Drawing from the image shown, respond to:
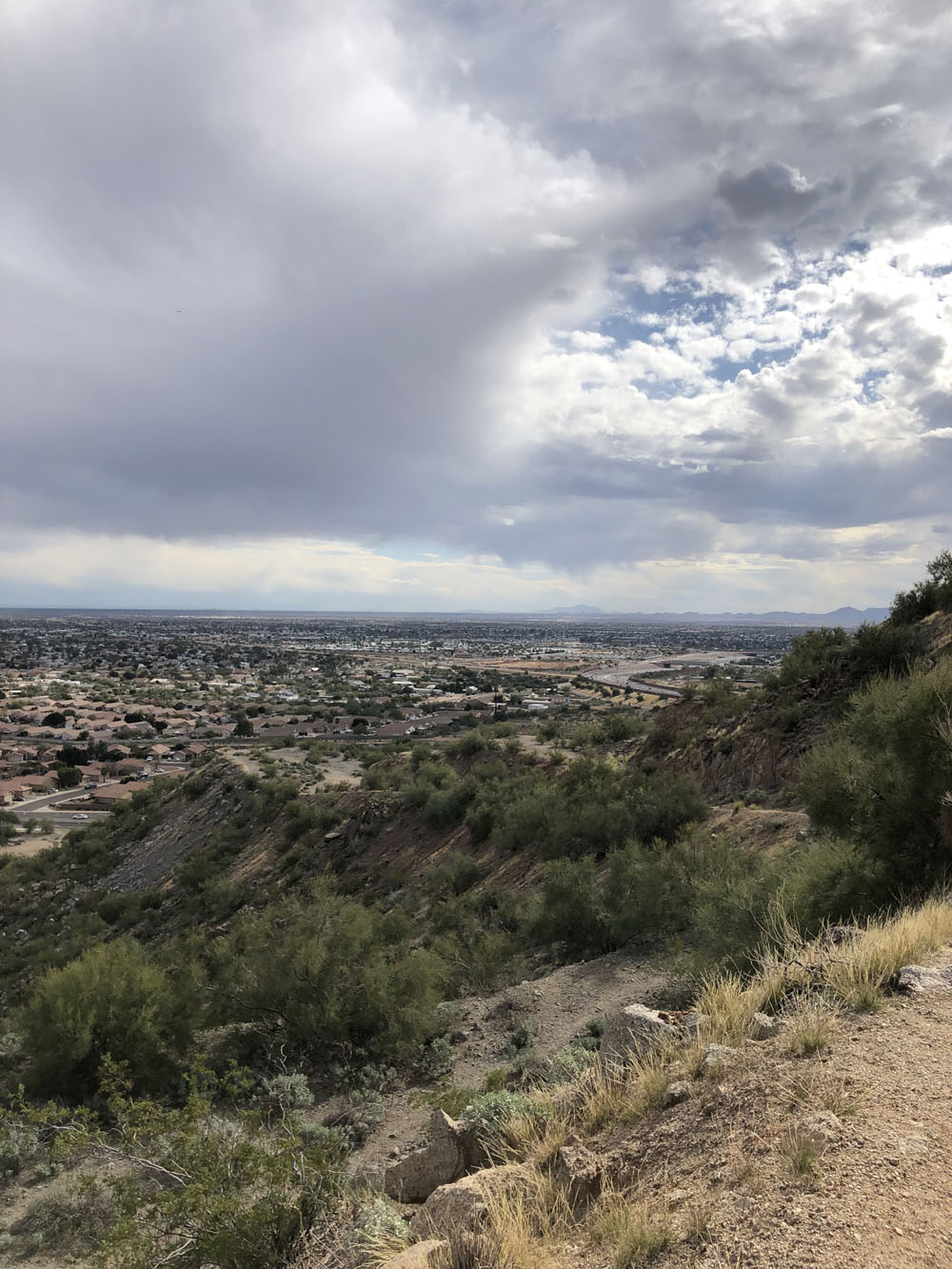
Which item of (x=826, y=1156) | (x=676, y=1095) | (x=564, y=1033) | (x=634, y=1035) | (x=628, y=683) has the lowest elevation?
(x=628, y=683)

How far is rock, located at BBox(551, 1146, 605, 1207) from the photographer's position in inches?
203

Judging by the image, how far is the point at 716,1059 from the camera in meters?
6.01

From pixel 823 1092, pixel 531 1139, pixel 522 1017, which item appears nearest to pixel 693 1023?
pixel 823 1092

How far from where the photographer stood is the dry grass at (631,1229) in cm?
420

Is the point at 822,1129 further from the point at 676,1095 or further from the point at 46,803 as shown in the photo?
the point at 46,803

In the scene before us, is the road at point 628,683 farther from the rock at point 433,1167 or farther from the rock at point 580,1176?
the rock at point 580,1176

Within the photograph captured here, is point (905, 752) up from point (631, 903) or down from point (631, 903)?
up

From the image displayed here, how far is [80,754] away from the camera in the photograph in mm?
71938

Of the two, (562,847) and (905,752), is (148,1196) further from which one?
(562,847)

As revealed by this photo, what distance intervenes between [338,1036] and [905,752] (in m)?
11.1

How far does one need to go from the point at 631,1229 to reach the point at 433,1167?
294cm

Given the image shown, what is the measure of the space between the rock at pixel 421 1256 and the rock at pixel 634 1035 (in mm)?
2652

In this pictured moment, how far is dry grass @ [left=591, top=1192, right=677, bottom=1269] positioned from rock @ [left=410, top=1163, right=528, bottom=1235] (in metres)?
0.77

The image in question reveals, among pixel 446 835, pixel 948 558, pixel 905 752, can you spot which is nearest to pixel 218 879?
pixel 446 835
